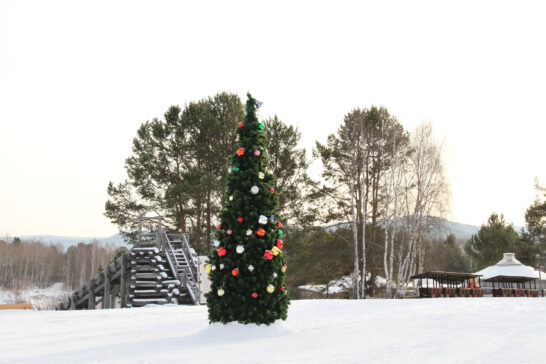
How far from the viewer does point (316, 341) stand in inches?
277

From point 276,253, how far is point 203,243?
20.3 m

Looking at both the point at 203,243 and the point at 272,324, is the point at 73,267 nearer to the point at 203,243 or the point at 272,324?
the point at 203,243

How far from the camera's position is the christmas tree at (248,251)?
8.05 m

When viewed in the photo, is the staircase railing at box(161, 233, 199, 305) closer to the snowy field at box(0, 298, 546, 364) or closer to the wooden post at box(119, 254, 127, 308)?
the wooden post at box(119, 254, 127, 308)

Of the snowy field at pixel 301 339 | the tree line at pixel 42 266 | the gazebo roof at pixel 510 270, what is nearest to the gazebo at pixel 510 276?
the gazebo roof at pixel 510 270

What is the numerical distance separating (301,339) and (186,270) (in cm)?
→ 1351

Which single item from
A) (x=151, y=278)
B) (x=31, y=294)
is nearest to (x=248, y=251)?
(x=151, y=278)

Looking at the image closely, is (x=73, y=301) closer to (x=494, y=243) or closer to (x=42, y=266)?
(x=494, y=243)

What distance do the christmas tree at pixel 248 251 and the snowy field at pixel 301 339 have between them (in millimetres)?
307

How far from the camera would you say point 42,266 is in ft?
259

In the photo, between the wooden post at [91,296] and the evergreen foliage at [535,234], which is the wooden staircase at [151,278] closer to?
the wooden post at [91,296]

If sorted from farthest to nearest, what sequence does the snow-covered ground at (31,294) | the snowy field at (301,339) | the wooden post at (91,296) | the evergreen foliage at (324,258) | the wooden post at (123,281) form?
the snow-covered ground at (31,294) < the evergreen foliage at (324,258) < the wooden post at (91,296) < the wooden post at (123,281) < the snowy field at (301,339)

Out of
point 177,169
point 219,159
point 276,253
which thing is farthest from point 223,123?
point 276,253

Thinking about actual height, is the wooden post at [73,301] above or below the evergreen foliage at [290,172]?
below
